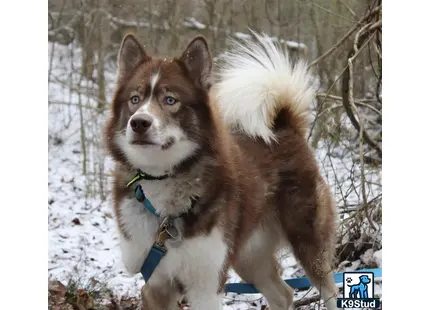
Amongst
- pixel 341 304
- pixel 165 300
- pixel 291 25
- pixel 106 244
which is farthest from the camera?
pixel 106 244

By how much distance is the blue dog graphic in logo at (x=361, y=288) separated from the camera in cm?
331

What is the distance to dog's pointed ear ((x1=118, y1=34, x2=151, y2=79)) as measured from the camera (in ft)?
10.1

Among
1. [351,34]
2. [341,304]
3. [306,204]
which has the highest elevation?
[351,34]

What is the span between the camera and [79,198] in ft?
13.2

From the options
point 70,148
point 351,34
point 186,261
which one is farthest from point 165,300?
point 351,34

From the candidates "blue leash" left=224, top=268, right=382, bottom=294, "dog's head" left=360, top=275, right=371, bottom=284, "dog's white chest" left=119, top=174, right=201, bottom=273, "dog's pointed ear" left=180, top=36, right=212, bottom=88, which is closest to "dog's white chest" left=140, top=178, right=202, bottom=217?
"dog's white chest" left=119, top=174, right=201, bottom=273

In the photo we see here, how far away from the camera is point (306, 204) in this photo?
350 cm

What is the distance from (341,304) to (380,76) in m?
1.20

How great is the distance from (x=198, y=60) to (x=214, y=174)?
53cm

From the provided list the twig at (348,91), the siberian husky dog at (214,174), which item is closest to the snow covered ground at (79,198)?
the siberian husky dog at (214,174)

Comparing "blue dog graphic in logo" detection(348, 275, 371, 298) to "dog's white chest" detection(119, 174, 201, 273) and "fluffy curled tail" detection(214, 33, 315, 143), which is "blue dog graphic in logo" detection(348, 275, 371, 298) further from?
"dog's white chest" detection(119, 174, 201, 273)

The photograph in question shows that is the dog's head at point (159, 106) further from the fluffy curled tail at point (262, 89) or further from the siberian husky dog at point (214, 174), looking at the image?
the fluffy curled tail at point (262, 89)

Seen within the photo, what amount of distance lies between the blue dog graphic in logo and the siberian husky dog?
0.10m
